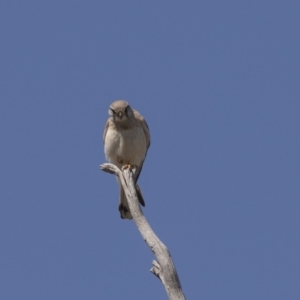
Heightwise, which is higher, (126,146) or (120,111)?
(120,111)

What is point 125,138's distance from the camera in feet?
39.3

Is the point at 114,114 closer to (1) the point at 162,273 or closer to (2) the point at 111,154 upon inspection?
(2) the point at 111,154

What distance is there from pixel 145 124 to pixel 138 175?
835mm

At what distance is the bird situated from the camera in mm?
11945

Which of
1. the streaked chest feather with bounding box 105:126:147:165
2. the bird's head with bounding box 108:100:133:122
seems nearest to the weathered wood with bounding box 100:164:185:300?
the streaked chest feather with bounding box 105:126:147:165

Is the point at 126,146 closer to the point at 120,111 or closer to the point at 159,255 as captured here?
the point at 120,111

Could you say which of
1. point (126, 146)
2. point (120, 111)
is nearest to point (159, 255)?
point (126, 146)

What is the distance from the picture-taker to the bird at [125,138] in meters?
11.9

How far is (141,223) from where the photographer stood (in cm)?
910

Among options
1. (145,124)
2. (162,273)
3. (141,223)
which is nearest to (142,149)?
(145,124)

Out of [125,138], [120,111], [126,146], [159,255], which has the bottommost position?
[159,255]

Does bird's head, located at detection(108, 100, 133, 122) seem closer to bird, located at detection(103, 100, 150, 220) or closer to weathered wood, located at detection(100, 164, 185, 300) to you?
bird, located at detection(103, 100, 150, 220)

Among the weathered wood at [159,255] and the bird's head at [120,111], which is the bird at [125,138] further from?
the weathered wood at [159,255]

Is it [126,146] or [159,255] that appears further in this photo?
[126,146]
